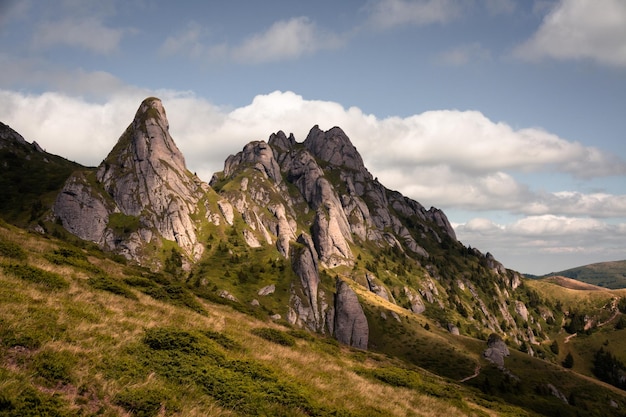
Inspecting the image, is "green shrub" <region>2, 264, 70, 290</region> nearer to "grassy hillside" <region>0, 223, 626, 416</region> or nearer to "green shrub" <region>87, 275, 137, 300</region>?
"grassy hillside" <region>0, 223, 626, 416</region>

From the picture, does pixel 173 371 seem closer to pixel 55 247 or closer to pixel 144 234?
pixel 55 247

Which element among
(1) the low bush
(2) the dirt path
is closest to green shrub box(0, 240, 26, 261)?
(1) the low bush

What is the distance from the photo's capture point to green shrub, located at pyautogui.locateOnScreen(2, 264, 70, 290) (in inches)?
794

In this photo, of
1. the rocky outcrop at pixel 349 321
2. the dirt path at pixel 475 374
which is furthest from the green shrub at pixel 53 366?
the rocky outcrop at pixel 349 321

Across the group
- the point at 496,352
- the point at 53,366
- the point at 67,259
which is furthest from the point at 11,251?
the point at 496,352

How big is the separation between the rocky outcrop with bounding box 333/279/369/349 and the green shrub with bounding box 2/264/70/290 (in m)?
159

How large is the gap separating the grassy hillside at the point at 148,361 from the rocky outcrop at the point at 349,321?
465ft

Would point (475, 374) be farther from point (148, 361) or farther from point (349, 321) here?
point (148, 361)

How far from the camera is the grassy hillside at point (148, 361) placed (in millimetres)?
11898

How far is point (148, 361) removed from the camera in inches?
602

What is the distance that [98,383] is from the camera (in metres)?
12.5

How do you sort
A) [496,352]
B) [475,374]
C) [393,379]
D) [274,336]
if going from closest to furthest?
[393,379], [274,336], [475,374], [496,352]

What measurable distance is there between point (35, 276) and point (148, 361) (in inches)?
424

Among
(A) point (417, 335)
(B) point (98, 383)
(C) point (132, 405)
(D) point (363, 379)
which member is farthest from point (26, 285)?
(A) point (417, 335)
